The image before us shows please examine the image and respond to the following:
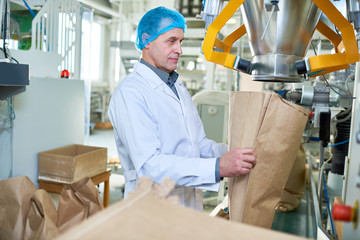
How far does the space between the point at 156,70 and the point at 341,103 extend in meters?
1.18

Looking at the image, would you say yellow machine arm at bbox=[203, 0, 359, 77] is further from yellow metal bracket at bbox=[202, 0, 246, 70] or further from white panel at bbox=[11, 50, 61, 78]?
white panel at bbox=[11, 50, 61, 78]

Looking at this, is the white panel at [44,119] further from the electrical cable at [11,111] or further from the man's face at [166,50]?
the man's face at [166,50]

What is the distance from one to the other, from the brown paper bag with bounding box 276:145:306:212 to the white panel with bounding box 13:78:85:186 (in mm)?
→ 1894

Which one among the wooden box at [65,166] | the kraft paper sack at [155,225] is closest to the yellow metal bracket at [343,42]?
the kraft paper sack at [155,225]

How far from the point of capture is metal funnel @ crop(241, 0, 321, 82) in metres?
1.15

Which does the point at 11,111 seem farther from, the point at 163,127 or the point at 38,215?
the point at 163,127

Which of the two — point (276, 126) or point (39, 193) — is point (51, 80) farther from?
point (276, 126)

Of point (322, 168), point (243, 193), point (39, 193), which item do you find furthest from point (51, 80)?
point (322, 168)

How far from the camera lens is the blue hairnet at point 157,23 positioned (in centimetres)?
137

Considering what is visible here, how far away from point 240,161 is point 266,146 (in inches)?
3.3

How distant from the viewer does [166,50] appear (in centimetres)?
134

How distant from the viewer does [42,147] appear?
2.21m

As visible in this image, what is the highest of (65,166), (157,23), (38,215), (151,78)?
(157,23)

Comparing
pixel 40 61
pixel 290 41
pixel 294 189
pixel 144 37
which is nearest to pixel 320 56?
pixel 290 41
